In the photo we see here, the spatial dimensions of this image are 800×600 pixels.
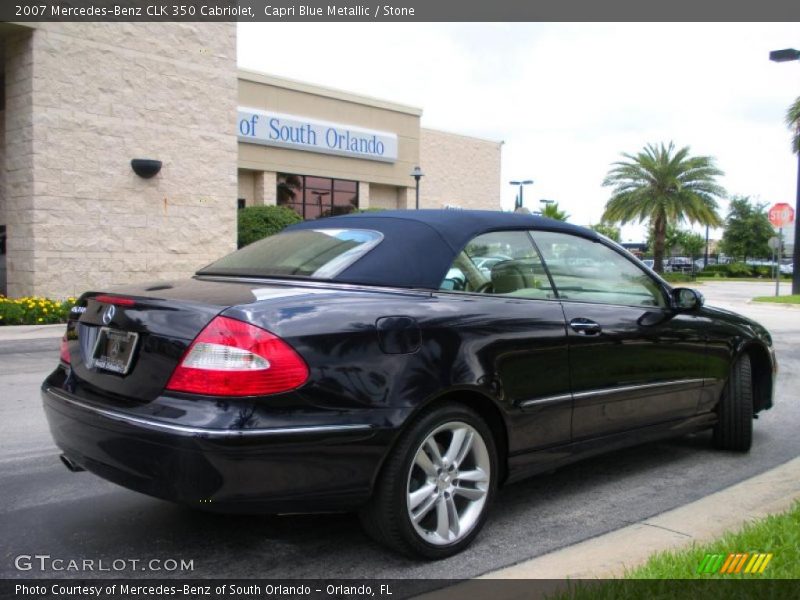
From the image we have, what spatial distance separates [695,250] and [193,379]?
3296 inches

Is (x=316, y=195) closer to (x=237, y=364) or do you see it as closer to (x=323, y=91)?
(x=323, y=91)

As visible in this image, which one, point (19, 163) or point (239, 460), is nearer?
point (239, 460)

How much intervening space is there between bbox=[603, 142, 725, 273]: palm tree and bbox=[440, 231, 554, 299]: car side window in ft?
125

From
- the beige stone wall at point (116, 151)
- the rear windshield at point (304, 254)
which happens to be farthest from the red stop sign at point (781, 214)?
the rear windshield at point (304, 254)

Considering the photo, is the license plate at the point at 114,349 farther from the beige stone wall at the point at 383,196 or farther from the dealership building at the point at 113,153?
the beige stone wall at the point at 383,196

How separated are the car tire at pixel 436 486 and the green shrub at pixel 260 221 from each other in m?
19.2

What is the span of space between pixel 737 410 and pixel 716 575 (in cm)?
248

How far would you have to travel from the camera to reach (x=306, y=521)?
3871 mm

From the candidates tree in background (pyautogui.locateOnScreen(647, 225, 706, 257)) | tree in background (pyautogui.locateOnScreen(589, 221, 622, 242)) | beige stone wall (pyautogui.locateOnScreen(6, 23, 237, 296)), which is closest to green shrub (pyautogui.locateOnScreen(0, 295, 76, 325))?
beige stone wall (pyautogui.locateOnScreen(6, 23, 237, 296))

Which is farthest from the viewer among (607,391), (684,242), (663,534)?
(684,242)

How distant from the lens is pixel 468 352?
346cm

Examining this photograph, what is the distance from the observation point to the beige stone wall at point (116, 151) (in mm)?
14492

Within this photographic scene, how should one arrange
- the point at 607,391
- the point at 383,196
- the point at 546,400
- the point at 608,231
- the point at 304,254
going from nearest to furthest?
the point at 546,400, the point at 304,254, the point at 607,391, the point at 383,196, the point at 608,231

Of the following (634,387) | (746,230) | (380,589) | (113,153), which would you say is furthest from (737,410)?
(746,230)
